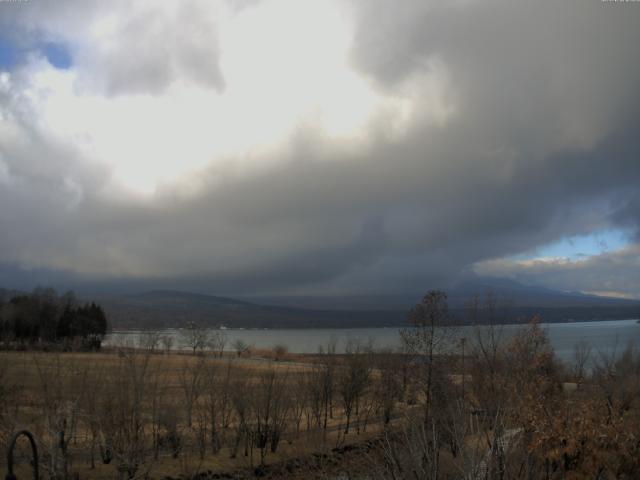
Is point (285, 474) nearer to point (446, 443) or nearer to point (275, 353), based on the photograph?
point (446, 443)

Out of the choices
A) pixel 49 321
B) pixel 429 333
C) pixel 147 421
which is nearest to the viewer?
pixel 147 421

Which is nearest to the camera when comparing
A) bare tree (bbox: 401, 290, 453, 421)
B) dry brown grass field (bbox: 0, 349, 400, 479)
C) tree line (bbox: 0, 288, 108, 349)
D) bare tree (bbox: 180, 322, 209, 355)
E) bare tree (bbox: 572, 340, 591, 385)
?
dry brown grass field (bbox: 0, 349, 400, 479)

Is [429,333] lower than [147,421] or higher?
higher

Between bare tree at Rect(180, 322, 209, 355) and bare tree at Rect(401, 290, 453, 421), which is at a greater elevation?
bare tree at Rect(401, 290, 453, 421)

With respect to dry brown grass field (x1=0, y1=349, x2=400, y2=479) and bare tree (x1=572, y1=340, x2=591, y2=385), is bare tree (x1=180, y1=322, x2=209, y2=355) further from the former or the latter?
dry brown grass field (x1=0, y1=349, x2=400, y2=479)

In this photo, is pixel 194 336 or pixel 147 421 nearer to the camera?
pixel 147 421

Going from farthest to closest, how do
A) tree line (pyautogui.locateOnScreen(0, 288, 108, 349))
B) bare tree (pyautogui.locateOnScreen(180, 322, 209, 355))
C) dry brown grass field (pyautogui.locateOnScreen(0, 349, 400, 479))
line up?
bare tree (pyautogui.locateOnScreen(180, 322, 209, 355))
tree line (pyautogui.locateOnScreen(0, 288, 108, 349))
dry brown grass field (pyautogui.locateOnScreen(0, 349, 400, 479))

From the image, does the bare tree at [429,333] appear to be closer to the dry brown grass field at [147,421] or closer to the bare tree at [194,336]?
the dry brown grass field at [147,421]

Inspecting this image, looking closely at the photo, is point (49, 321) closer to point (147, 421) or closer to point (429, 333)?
point (147, 421)

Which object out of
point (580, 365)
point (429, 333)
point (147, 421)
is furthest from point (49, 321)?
point (580, 365)

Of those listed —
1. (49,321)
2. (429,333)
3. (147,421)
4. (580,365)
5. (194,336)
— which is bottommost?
(194,336)

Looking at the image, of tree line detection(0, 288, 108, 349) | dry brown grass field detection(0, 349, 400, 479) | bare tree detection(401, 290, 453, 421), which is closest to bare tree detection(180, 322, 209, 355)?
tree line detection(0, 288, 108, 349)

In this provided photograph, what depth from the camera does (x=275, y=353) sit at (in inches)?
5512

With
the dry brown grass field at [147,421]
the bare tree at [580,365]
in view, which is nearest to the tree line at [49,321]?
the dry brown grass field at [147,421]
